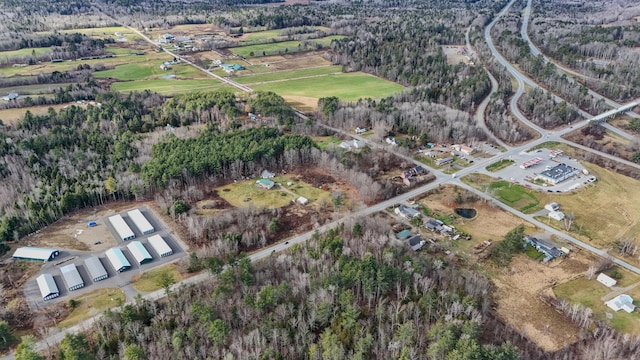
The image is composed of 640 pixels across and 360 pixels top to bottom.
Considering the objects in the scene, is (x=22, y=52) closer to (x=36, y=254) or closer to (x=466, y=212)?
(x=36, y=254)

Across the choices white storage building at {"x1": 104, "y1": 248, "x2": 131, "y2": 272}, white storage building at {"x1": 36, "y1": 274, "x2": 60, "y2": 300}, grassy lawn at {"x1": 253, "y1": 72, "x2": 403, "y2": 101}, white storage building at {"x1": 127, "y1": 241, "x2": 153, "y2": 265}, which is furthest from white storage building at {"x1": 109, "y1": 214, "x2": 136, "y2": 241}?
grassy lawn at {"x1": 253, "y1": 72, "x2": 403, "y2": 101}

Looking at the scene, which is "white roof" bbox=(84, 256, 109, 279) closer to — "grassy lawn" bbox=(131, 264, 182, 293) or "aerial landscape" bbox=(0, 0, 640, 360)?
"aerial landscape" bbox=(0, 0, 640, 360)

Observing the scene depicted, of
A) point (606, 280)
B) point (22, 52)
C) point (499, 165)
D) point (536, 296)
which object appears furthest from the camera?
point (22, 52)

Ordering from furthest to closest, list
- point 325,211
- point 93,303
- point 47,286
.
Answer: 1. point 325,211
2. point 47,286
3. point 93,303

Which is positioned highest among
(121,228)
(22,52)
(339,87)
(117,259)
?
(22,52)

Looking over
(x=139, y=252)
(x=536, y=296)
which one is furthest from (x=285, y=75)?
(x=536, y=296)

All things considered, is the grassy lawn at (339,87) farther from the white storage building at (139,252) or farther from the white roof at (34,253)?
the white roof at (34,253)
